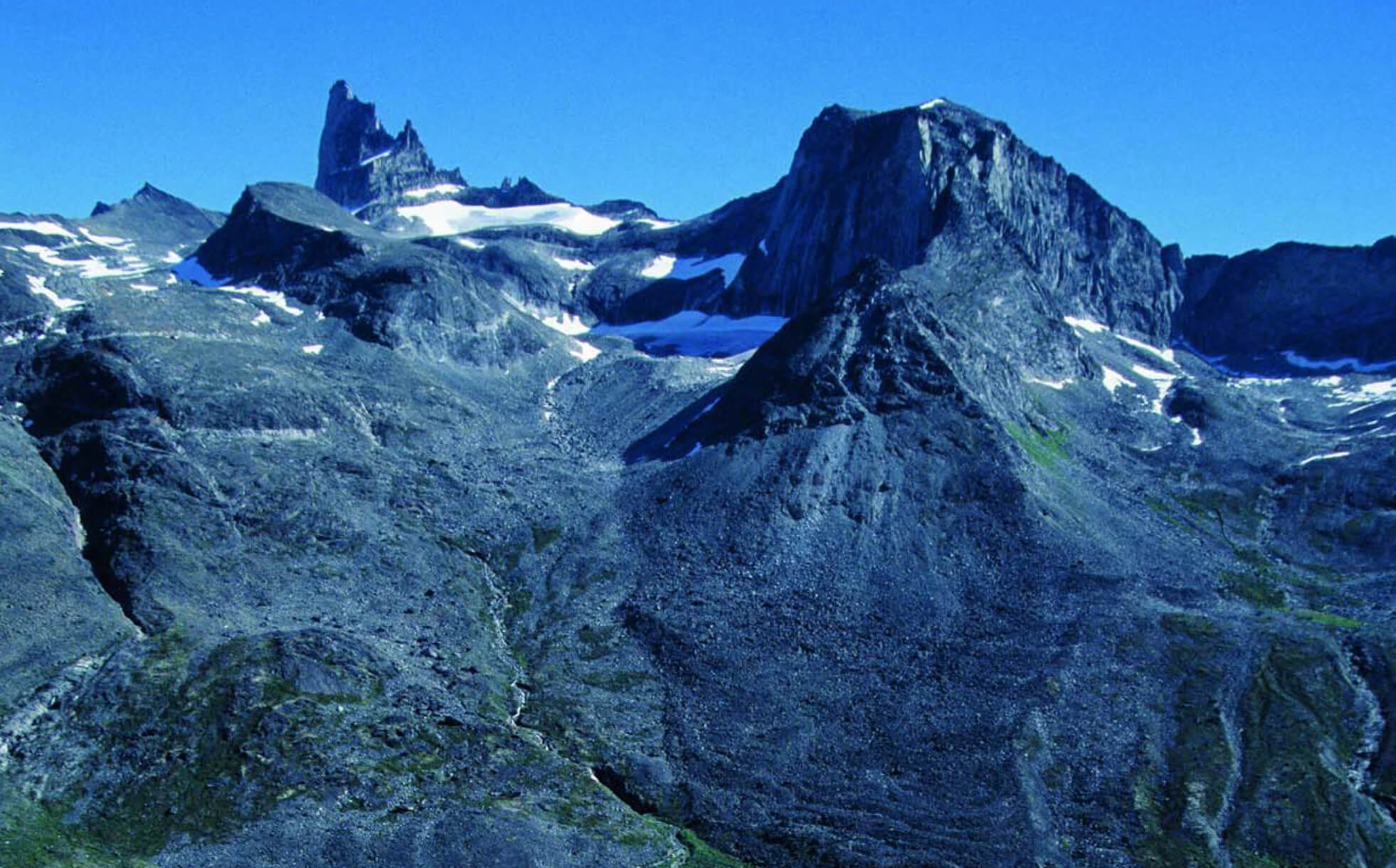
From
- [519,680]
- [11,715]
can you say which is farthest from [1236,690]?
[11,715]

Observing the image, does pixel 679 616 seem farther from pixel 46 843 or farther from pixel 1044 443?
pixel 1044 443

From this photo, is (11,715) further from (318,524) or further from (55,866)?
(318,524)

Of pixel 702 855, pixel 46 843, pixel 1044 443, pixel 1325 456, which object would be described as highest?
pixel 1044 443

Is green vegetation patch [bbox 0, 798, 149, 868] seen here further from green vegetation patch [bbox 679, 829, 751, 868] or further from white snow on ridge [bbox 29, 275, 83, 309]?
white snow on ridge [bbox 29, 275, 83, 309]

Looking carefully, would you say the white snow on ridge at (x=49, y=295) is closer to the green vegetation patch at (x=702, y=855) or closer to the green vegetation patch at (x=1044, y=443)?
the green vegetation patch at (x=1044, y=443)

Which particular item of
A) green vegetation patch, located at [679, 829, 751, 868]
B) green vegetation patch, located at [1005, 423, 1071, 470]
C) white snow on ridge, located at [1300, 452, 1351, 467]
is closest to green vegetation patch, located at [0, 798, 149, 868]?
green vegetation patch, located at [679, 829, 751, 868]

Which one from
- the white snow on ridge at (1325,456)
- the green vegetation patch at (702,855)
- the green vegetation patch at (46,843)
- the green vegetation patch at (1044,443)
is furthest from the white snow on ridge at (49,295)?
the white snow on ridge at (1325,456)

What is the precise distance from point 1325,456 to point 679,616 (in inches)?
3890

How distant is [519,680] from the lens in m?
110

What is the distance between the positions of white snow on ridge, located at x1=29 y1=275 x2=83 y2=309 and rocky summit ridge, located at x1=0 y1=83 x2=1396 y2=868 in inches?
72.6

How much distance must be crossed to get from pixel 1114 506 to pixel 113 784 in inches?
3870

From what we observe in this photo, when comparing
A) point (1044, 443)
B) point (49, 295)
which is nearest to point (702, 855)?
point (1044, 443)

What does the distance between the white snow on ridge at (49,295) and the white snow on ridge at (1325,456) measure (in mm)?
154348

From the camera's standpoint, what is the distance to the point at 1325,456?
174 metres
